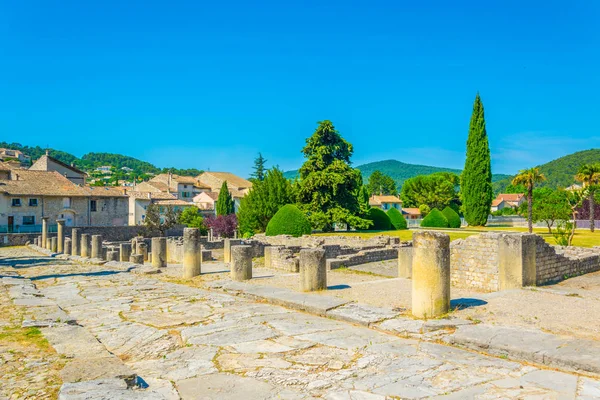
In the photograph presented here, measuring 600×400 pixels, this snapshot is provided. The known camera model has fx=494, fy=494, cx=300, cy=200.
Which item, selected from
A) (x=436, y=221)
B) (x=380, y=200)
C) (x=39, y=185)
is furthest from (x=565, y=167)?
(x=39, y=185)

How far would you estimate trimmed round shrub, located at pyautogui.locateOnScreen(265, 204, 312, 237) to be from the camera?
104ft

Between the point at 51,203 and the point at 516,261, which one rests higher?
the point at 51,203

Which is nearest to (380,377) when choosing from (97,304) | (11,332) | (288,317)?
(288,317)

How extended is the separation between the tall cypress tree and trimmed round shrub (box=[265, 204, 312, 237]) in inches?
1084

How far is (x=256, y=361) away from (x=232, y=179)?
3398 inches

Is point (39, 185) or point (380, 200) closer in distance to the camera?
point (39, 185)

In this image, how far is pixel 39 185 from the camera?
157 feet

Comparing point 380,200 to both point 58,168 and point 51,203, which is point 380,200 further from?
point 51,203

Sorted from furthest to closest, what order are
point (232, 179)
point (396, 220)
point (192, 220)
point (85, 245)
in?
point (232, 179)
point (192, 220)
point (396, 220)
point (85, 245)

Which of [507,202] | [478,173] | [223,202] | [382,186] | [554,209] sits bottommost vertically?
[554,209]

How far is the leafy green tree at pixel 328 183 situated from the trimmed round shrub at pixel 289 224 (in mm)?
8098

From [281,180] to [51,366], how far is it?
37.9 metres

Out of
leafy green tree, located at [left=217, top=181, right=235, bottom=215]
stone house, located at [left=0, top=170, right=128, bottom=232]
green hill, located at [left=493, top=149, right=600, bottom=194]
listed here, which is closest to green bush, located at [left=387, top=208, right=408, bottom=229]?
leafy green tree, located at [left=217, top=181, right=235, bottom=215]

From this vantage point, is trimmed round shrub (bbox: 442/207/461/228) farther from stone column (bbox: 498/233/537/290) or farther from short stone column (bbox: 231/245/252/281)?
short stone column (bbox: 231/245/252/281)
